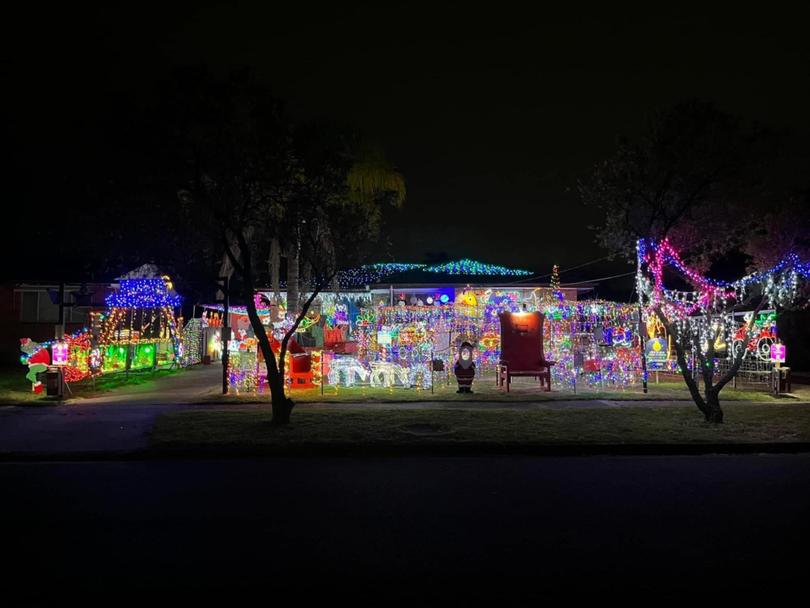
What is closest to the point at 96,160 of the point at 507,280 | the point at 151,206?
the point at 151,206

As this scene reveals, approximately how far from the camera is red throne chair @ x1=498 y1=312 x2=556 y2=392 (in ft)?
52.3

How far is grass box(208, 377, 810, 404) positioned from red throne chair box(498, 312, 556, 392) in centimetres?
51

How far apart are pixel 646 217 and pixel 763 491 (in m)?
6.16

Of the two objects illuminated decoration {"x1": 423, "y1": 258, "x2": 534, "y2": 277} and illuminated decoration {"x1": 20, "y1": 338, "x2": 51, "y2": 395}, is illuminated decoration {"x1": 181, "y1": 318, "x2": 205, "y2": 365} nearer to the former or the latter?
illuminated decoration {"x1": 20, "y1": 338, "x2": 51, "y2": 395}

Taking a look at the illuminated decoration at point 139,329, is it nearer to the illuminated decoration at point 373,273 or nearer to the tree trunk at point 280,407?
the illuminated decoration at point 373,273

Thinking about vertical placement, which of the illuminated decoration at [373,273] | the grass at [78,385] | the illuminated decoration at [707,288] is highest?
the illuminated decoration at [373,273]

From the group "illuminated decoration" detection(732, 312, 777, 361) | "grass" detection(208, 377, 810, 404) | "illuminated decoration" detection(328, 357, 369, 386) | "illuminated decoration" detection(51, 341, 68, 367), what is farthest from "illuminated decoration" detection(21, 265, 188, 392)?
"illuminated decoration" detection(732, 312, 777, 361)

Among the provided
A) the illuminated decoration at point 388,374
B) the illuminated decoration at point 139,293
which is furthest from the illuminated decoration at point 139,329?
the illuminated decoration at point 388,374

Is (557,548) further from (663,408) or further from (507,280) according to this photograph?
(507,280)

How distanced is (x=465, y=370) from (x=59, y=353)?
9.65 meters

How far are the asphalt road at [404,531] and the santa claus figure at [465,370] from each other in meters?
6.90

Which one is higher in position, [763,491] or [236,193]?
[236,193]

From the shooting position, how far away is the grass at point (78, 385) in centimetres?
1415

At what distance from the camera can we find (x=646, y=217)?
11.6 meters
